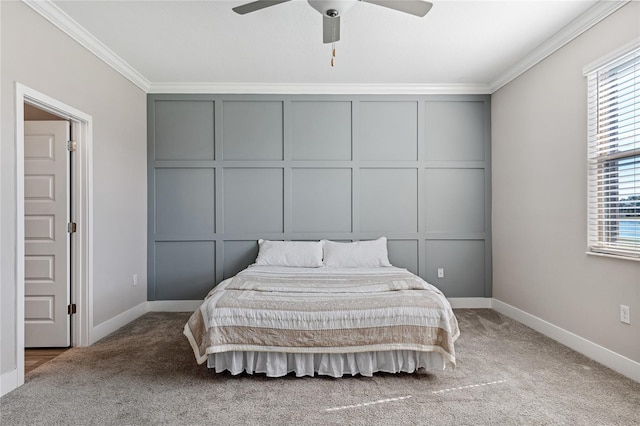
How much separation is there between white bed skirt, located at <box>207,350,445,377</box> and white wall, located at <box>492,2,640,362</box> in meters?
1.41

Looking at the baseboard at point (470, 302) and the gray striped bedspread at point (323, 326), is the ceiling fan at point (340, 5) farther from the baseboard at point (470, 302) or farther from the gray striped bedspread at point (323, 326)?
the baseboard at point (470, 302)

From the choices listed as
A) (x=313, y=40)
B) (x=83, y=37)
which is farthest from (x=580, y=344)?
(x=83, y=37)

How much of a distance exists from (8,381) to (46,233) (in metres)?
1.28

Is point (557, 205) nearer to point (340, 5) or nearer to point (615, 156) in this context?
point (615, 156)

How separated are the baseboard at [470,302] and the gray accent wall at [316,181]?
76 millimetres

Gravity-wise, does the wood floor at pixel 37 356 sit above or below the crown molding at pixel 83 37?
below

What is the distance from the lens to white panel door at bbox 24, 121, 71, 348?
3.08 m

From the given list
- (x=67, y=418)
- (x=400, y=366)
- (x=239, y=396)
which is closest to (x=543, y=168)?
(x=400, y=366)

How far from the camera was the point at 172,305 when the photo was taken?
4.28 meters

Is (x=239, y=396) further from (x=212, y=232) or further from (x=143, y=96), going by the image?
(x=143, y=96)

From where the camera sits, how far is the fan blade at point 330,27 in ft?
7.75

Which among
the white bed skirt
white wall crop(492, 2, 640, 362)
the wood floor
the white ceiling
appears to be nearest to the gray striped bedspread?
the white bed skirt

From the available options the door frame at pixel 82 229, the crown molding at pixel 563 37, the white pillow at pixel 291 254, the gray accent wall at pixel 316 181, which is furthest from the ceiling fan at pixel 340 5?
the white pillow at pixel 291 254

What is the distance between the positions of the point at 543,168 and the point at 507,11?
1.50m
